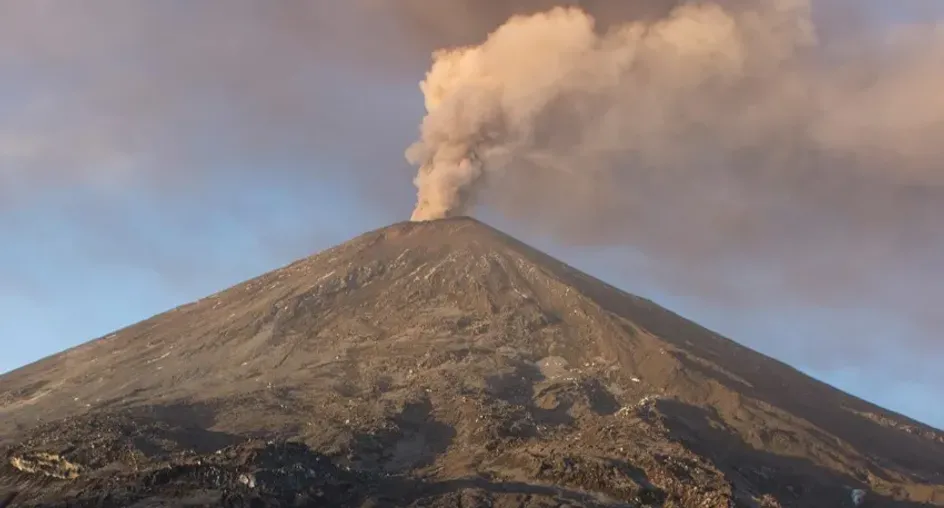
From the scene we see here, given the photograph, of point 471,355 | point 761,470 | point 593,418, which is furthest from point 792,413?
point 471,355

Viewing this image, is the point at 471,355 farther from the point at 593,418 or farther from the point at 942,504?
the point at 942,504

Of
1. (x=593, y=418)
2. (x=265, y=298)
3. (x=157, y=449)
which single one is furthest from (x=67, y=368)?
(x=593, y=418)

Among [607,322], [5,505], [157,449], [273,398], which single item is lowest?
[5,505]

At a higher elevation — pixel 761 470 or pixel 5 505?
pixel 761 470

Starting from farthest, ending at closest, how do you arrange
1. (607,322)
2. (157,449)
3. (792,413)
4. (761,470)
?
(607,322) < (792,413) < (761,470) < (157,449)

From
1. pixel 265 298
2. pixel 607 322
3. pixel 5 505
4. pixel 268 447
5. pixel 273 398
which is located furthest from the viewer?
pixel 265 298

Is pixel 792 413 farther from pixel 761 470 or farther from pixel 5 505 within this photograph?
pixel 5 505

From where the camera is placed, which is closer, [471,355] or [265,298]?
[471,355]
